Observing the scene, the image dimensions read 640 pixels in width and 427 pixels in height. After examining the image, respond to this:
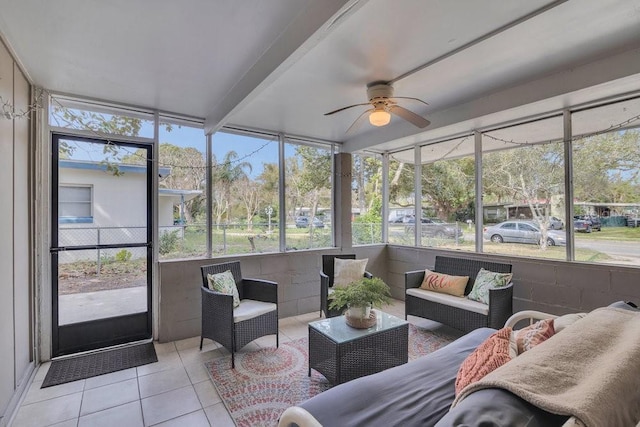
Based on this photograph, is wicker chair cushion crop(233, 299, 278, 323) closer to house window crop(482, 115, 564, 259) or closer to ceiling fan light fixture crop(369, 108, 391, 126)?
ceiling fan light fixture crop(369, 108, 391, 126)

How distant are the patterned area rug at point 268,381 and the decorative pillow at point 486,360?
1.35m

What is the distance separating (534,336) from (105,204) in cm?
403

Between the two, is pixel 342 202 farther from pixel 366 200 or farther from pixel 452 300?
pixel 452 300

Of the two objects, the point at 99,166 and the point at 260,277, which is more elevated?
the point at 99,166

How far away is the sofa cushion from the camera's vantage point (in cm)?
313

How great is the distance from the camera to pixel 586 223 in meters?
3.15

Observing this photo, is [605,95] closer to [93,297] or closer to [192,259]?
[192,259]

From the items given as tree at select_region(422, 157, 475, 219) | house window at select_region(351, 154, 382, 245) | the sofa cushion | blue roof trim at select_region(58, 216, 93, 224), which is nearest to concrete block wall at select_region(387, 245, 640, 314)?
the sofa cushion

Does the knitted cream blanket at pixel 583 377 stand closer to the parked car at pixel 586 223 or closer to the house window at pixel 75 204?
the parked car at pixel 586 223

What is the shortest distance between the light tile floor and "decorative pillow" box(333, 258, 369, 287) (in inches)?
68.4

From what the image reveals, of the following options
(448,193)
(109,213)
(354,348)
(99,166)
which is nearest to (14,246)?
(109,213)

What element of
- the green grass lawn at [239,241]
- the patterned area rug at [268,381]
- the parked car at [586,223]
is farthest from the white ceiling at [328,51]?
the patterned area rug at [268,381]

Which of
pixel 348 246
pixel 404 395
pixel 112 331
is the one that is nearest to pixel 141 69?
pixel 112 331

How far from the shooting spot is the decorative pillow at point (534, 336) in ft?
4.71
